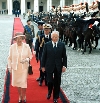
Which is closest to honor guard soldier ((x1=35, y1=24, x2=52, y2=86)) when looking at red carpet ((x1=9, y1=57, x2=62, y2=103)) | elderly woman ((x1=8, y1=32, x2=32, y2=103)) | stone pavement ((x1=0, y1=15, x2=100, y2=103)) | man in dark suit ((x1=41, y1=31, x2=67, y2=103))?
red carpet ((x1=9, y1=57, x2=62, y2=103))

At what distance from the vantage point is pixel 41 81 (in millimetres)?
8961

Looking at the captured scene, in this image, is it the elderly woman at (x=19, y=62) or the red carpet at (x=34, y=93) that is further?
the red carpet at (x=34, y=93)

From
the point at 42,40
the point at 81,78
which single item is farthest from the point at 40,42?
the point at 81,78

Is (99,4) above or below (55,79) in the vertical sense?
above

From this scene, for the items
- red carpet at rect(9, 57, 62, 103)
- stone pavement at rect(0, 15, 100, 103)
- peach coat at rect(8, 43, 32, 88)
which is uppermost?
peach coat at rect(8, 43, 32, 88)

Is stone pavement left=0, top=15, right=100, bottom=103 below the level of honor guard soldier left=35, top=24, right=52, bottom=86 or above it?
below

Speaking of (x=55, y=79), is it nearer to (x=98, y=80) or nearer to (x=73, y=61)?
(x=98, y=80)

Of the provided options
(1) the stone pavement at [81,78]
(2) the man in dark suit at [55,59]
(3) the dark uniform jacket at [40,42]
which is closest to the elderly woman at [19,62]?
(2) the man in dark suit at [55,59]

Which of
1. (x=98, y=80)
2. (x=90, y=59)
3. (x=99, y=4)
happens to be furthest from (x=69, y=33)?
(x=98, y=80)

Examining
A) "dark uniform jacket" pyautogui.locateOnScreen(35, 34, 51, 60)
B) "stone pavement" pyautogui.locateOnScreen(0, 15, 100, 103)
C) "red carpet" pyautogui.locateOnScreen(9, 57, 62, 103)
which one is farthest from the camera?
"dark uniform jacket" pyautogui.locateOnScreen(35, 34, 51, 60)

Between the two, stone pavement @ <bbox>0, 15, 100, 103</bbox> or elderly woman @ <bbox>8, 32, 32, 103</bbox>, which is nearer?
elderly woman @ <bbox>8, 32, 32, 103</bbox>

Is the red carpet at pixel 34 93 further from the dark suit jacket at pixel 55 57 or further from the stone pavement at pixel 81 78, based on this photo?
the dark suit jacket at pixel 55 57

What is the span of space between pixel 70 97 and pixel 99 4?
34.6 feet

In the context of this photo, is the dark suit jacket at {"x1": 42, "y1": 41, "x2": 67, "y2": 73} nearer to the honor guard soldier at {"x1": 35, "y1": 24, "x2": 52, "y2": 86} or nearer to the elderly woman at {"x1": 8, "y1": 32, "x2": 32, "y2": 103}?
the elderly woman at {"x1": 8, "y1": 32, "x2": 32, "y2": 103}
